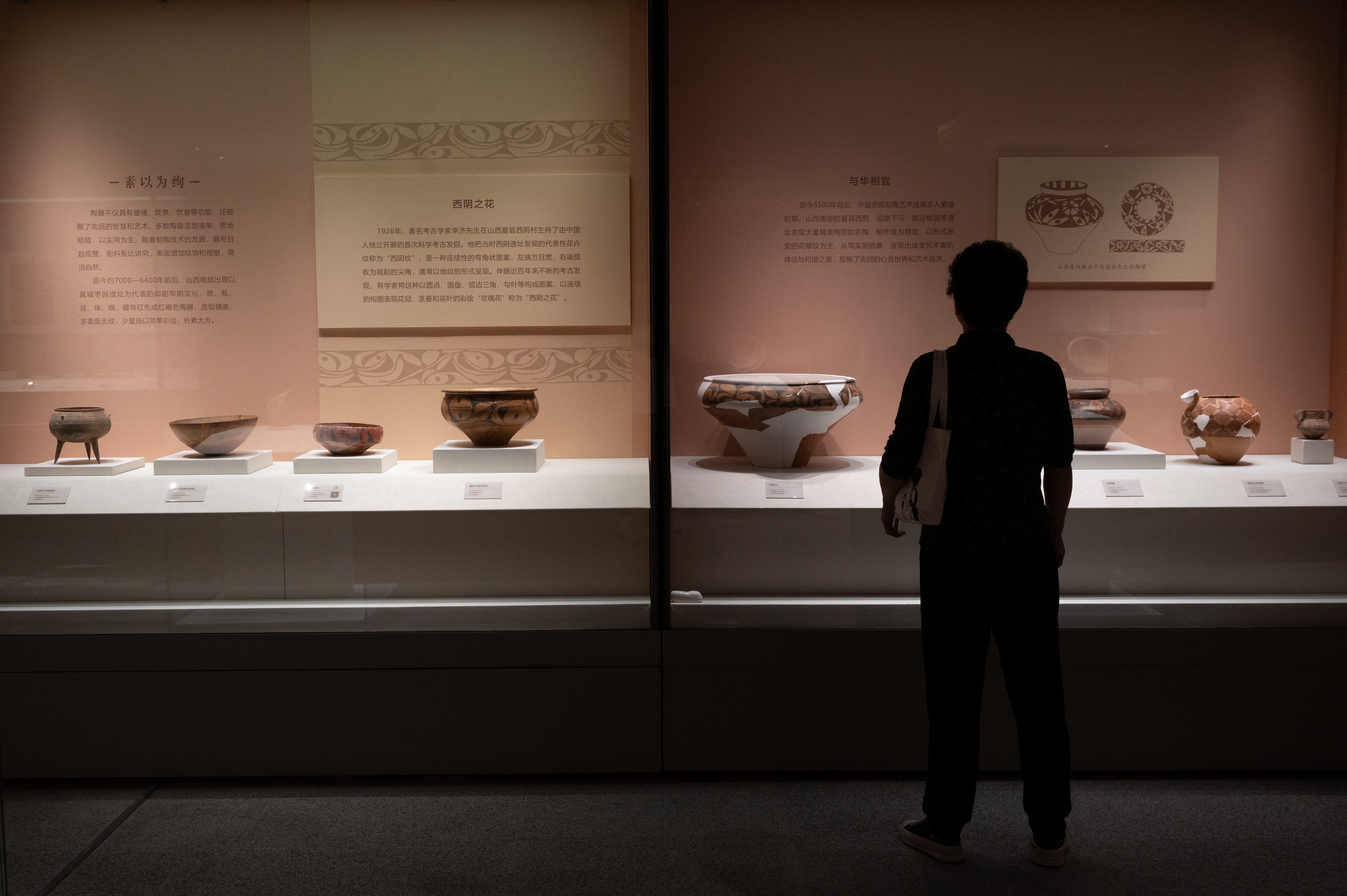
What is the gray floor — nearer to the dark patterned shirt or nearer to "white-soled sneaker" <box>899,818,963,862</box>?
"white-soled sneaker" <box>899,818,963,862</box>

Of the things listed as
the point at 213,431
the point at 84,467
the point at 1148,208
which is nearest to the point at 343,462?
the point at 213,431

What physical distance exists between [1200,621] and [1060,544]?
0.61 meters

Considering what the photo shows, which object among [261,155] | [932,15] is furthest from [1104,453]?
[261,155]

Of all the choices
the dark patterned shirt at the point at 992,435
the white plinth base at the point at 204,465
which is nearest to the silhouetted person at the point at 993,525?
the dark patterned shirt at the point at 992,435

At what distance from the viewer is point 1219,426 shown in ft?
6.53

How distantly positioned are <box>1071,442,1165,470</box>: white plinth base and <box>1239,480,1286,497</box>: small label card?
0.57 feet

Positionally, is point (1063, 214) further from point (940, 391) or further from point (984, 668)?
point (984, 668)

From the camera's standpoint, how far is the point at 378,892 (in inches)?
62.6

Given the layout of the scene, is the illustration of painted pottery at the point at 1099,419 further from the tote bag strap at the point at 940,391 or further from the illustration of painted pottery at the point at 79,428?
the illustration of painted pottery at the point at 79,428

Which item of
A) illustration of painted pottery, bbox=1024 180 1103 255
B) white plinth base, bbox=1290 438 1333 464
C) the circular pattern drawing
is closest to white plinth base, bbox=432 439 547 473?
illustration of painted pottery, bbox=1024 180 1103 255

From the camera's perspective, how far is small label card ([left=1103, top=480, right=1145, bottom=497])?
200 centimetres

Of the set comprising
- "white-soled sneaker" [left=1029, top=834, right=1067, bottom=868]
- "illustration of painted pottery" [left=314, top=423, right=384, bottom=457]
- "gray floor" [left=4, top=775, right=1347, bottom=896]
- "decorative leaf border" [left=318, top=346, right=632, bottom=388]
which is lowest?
"gray floor" [left=4, top=775, right=1347, bottom=896]

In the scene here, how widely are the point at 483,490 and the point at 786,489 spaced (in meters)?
0.64

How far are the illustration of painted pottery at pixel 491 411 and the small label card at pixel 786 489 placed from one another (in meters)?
0.52
